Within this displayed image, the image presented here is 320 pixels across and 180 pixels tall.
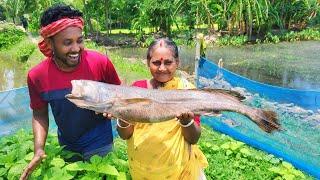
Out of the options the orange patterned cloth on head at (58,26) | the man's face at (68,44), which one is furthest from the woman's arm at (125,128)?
the orange patterned cloth on head at (58,26)

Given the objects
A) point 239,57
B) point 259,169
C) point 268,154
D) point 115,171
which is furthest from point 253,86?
point 239,57

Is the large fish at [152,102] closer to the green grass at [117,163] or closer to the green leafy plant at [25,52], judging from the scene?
the green grass at [117,163]

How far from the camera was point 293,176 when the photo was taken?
539cm

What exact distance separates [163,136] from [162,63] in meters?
0.50

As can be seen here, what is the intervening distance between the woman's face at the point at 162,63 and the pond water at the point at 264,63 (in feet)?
43.8

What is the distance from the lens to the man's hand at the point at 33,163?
3.20 meters

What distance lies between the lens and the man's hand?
3196 millimetres

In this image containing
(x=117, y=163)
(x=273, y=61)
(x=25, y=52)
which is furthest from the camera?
(x=25, y=52)

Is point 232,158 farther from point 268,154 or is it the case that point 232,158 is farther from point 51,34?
point 51,34

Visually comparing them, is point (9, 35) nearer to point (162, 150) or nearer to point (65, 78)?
point (65, 78)

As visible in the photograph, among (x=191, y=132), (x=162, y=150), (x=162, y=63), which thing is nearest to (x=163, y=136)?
(x=162, y=150)

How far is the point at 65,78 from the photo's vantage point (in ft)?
10.5

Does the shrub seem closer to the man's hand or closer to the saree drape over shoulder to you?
the man's hand

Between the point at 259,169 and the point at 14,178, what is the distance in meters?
3.51
